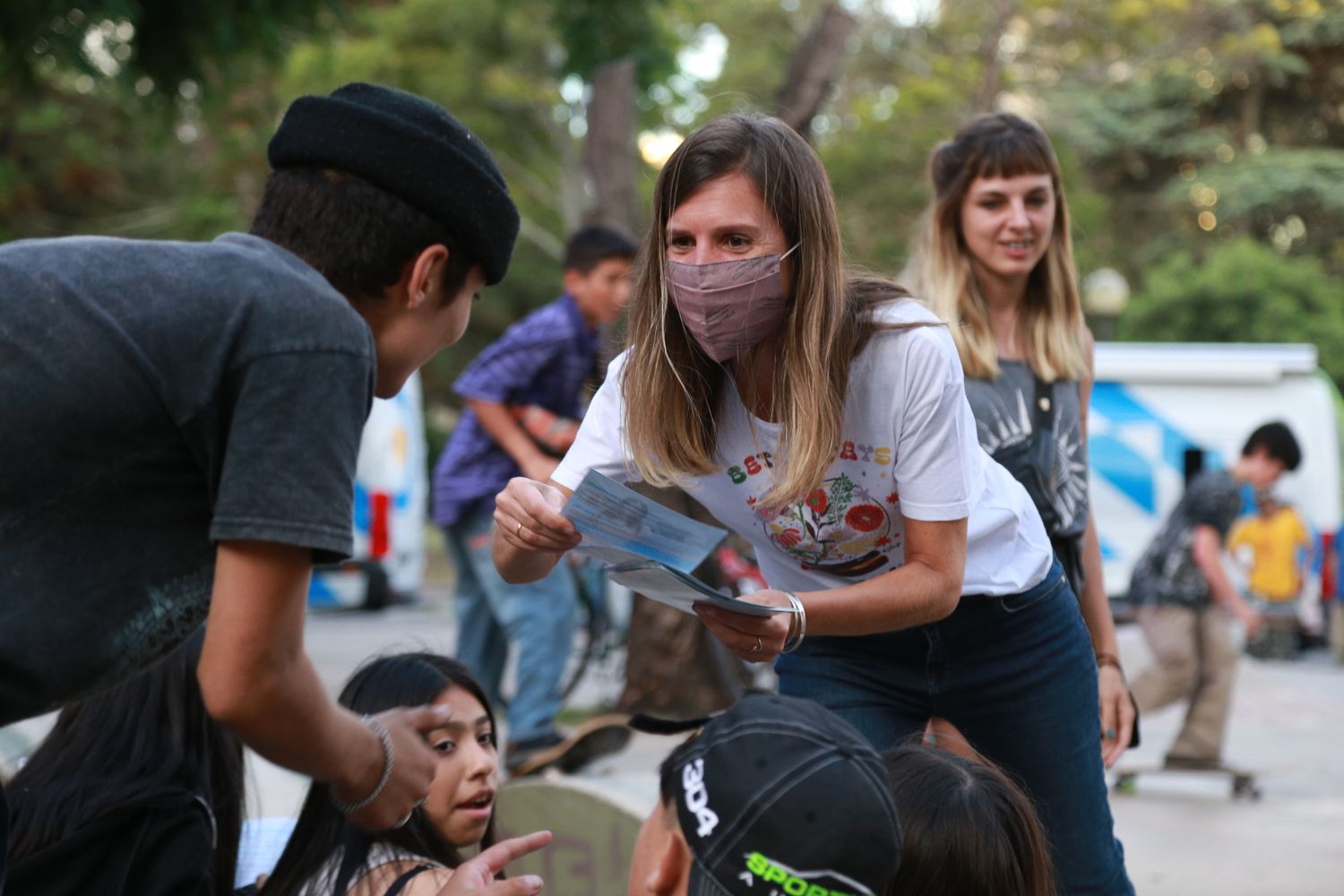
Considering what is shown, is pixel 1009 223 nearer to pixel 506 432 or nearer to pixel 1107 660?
pixel 1107 660

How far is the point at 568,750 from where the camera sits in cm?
529

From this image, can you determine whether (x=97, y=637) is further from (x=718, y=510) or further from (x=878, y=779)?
(x=718, y=510)

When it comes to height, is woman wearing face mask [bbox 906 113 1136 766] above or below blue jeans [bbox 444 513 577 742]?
above

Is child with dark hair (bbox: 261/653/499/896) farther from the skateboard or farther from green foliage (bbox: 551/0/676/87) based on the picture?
green foliage (bbox: 551/0/676/87)

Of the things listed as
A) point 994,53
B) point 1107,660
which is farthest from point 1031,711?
point 994,53

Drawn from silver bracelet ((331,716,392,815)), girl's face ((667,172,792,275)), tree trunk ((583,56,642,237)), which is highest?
tree trunk ((583,56,642,237))

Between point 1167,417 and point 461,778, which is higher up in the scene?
point 461,778

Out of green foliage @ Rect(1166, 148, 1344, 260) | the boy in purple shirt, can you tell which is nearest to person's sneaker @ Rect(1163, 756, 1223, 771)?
the boy in purple shirt

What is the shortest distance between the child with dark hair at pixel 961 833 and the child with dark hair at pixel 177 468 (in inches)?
28.4

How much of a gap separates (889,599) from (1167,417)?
1303 cm

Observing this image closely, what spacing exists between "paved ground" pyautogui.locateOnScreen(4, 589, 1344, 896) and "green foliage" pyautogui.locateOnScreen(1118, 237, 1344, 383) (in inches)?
563

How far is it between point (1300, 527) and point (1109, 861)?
443 inches

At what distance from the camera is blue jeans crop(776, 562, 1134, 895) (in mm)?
2621

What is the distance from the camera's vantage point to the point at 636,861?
5.78ft
